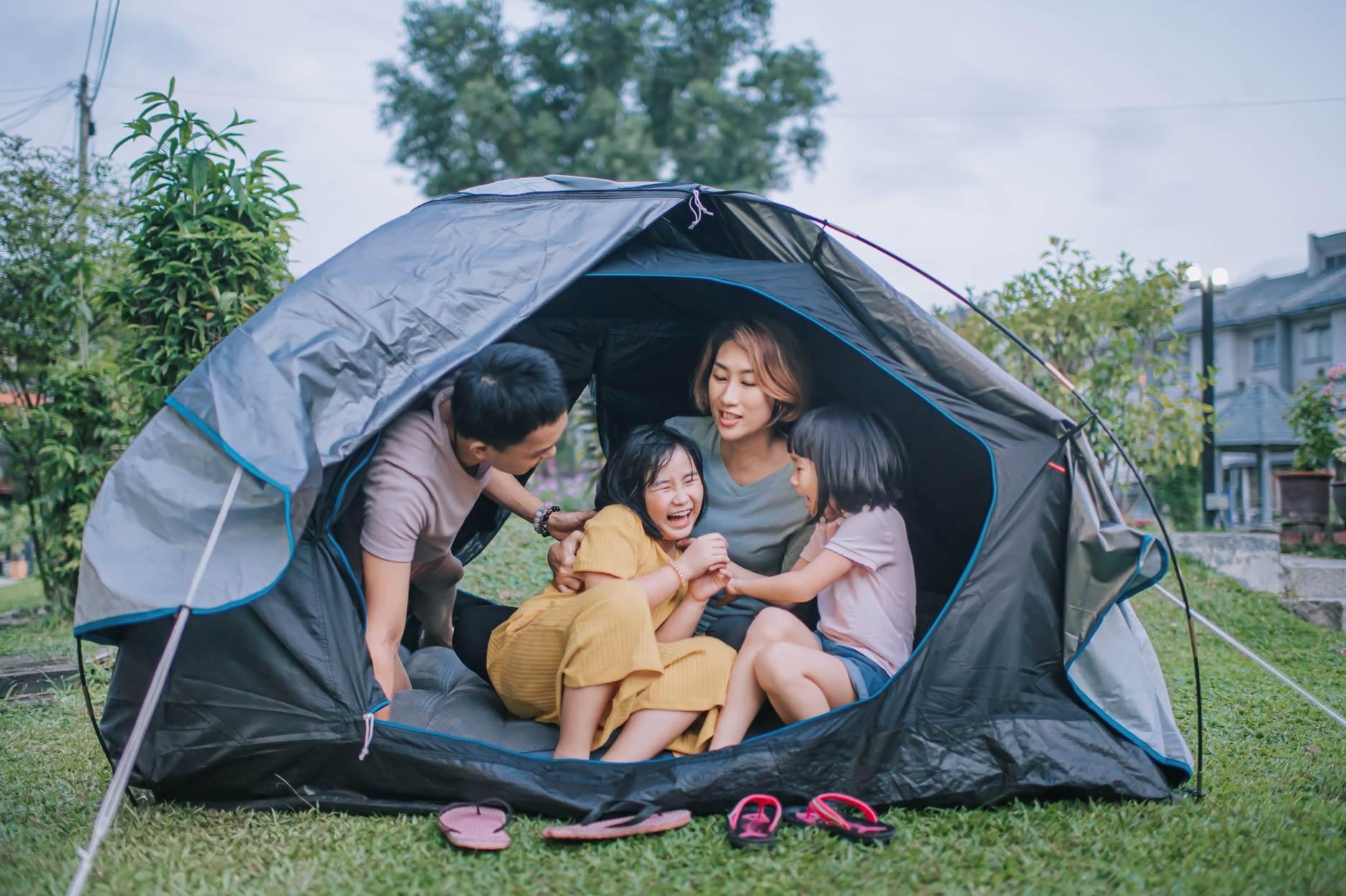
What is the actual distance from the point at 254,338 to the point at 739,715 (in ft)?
4.51

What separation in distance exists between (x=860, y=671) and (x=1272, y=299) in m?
24.4

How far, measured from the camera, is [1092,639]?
2.31m

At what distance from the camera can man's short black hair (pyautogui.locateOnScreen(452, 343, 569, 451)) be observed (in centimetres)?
234

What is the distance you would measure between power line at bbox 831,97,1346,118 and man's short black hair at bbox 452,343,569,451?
11139mm

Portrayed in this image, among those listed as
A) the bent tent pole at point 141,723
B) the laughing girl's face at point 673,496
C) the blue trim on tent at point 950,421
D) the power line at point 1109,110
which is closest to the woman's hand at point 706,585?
the laughing girl's face at point 673,496

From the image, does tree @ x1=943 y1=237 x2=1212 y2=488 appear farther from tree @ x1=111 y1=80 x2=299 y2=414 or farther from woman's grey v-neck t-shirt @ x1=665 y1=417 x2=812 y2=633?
tree @ x1=111 y1=80 x2=299 y2=414

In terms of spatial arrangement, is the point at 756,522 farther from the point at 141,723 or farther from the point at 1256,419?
the point at 1256,419

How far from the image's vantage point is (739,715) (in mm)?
2312

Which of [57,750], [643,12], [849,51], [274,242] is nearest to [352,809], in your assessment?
[57,750]

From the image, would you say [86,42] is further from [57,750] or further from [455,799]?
[455,799]

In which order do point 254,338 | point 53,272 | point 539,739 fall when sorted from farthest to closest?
point 53,272 → point 539,739 → point 254,338

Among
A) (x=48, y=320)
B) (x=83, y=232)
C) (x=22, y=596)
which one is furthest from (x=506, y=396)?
(x=22, y=596)

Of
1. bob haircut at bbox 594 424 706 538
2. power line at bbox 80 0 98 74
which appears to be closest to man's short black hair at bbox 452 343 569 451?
bob haircut at bbox 594 424 706 538

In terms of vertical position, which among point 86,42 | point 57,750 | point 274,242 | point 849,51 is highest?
point 849,51
